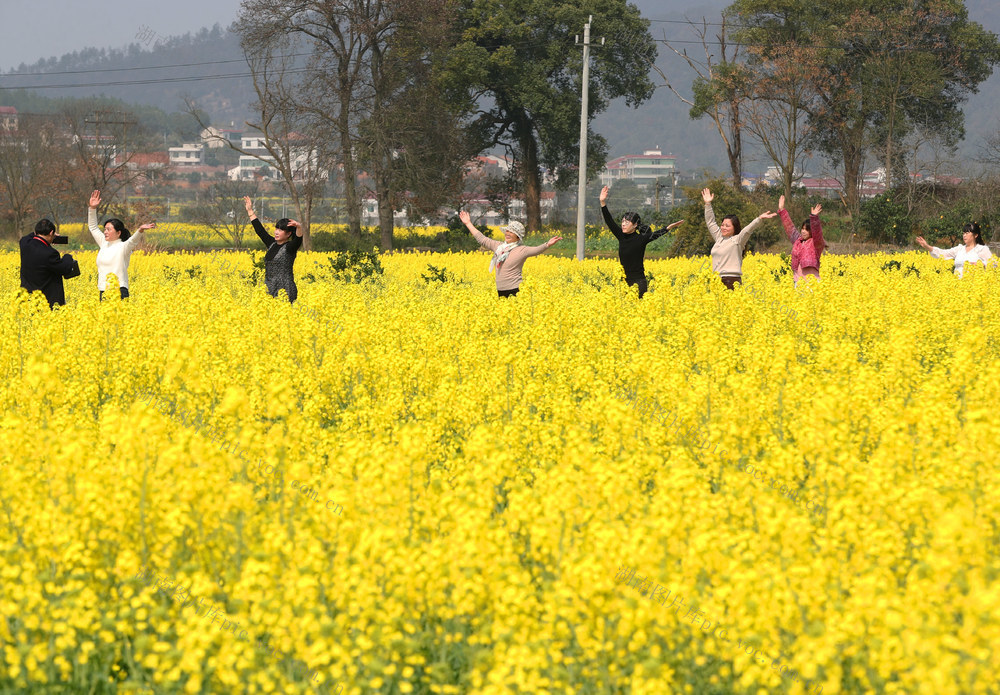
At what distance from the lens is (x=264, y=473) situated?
5871 millimetres

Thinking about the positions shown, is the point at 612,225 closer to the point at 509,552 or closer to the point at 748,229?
the point at 748,229

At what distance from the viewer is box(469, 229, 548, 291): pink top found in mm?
12906

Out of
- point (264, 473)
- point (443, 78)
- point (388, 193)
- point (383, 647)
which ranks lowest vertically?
point (383, 647)

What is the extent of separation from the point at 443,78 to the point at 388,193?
30.2 feet

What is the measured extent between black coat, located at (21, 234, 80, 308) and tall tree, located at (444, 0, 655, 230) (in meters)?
42.9

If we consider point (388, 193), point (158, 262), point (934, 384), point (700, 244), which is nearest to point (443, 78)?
point (388, 193)

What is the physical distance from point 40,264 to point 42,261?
0.07 meters

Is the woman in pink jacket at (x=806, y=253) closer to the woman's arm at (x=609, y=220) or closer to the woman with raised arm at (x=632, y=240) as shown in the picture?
the woman with raised arm at (x=632, y=240)

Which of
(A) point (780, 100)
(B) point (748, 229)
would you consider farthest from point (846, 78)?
(B) point (748, 229)

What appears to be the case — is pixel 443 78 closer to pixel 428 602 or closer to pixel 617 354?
pixel 617 354

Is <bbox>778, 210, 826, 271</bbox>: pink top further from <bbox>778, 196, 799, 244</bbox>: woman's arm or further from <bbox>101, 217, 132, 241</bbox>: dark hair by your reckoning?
<bbox>101, 217, 132, 241</bbox>: dark hair

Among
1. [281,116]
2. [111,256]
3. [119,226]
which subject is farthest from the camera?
[281,116]

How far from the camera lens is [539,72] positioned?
5575 cm

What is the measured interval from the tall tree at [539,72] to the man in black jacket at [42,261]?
141ft
